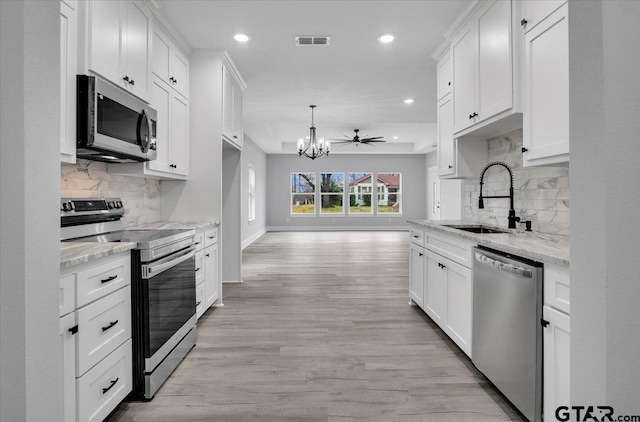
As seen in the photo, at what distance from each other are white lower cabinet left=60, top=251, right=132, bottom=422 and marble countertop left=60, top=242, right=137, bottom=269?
4 cm

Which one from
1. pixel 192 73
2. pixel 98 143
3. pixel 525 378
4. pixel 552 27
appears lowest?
pixel 525 378

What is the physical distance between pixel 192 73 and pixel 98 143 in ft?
6.85

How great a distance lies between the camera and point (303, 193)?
42.1ft

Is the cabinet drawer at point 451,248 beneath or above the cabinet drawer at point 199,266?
above

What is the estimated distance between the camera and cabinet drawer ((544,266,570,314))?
1519mm

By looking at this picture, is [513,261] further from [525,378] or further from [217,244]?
[217,244]

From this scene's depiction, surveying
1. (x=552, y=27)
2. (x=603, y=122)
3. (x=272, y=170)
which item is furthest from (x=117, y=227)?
(x=272, y=170)

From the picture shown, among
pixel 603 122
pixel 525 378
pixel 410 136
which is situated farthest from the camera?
pixel 410 136

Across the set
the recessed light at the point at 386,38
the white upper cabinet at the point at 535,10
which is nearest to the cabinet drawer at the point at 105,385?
the white upper cabinet at the point at 535,10

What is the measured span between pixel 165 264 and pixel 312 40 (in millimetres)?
2566

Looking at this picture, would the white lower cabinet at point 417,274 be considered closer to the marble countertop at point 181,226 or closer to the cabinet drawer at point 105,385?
the marble countertop at point 181,226

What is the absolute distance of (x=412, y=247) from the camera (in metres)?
3.89

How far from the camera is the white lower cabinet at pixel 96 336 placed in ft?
5.03

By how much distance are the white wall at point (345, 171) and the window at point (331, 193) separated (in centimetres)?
22
